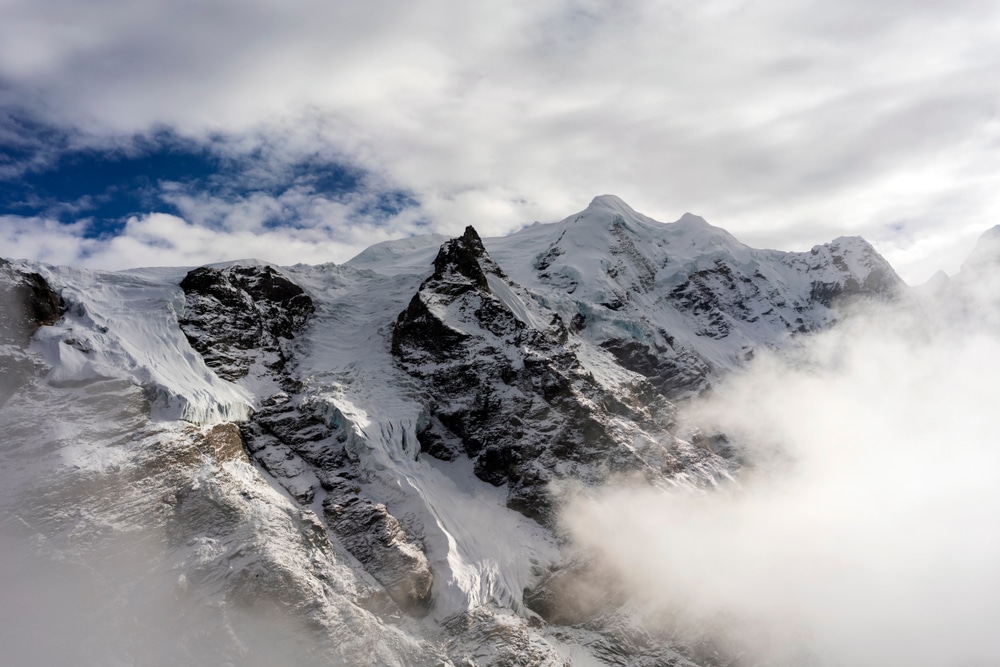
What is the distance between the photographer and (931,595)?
124 metres

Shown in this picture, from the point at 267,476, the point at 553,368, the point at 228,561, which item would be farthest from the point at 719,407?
the point at 228,561

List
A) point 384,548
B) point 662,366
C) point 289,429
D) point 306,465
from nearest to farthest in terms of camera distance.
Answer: point 384,548
point 306,465
point 289,429
point 662,366

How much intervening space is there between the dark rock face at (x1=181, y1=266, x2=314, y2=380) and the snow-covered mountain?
473 millimetres

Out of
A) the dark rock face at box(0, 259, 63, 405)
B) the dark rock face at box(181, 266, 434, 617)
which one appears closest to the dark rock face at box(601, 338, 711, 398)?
the dark rock face at box(181, 266, 434, 617)

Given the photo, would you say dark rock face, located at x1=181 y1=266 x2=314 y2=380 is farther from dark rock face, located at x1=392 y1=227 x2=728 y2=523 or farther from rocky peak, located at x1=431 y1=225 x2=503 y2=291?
rocky peak, located at x1=431 y1=225 x2=503 y2=291

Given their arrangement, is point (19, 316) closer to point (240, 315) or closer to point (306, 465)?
point (240, 315)

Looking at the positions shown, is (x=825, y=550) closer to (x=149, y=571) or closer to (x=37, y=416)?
(x=149, y=571)

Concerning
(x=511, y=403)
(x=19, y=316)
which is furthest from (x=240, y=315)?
(x=511, y=403)

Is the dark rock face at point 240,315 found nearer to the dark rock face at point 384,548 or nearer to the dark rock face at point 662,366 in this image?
the dark rock face at point 384,548

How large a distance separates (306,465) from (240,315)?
109 feet

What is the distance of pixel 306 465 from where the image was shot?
4016 inches

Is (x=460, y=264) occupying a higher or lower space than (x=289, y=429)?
higher

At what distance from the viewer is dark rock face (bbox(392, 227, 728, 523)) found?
377 ft

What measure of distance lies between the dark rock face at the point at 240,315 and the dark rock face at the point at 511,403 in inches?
811
